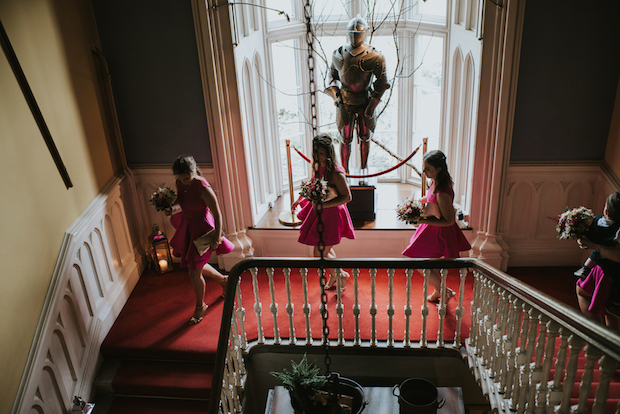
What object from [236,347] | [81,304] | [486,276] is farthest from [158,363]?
[486,276]

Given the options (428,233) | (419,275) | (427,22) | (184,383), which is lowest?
(184,383)

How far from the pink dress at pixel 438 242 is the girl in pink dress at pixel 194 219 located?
64.9 inches

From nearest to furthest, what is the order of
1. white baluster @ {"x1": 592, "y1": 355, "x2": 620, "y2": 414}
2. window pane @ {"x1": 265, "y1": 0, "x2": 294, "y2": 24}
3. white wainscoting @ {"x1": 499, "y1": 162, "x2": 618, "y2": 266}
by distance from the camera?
1. white baluster @ {"x1": 592, "y1": 355, "x2": 620, "y2": 414}
2. white wainscoting @ {"x1": 499, "y1": 162, "x2": 618, "y2": 266}
3. window pane @ {"x1": 265, "y1": 0, "x2": 294, "y2": 24}

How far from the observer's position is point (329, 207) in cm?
401

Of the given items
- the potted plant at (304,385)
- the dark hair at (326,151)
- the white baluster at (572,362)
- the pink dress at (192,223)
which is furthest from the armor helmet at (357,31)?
the white baluster at (572,362)

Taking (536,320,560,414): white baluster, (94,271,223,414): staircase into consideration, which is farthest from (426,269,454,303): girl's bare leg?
(94,271,223,414): staircase

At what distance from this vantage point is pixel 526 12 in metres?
4.05

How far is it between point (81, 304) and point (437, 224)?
3.01 meters

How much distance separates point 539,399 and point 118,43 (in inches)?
176

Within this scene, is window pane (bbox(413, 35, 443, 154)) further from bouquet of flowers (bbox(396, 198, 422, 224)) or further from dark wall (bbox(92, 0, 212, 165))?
dark wall (bbox(92, 0, 212, 165))

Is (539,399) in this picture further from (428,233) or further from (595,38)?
(595,38)

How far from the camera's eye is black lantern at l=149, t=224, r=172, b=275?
500 centimetres

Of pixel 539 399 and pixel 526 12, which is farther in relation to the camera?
pixel 526 12

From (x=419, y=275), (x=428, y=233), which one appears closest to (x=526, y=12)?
(x=428, y=233)
